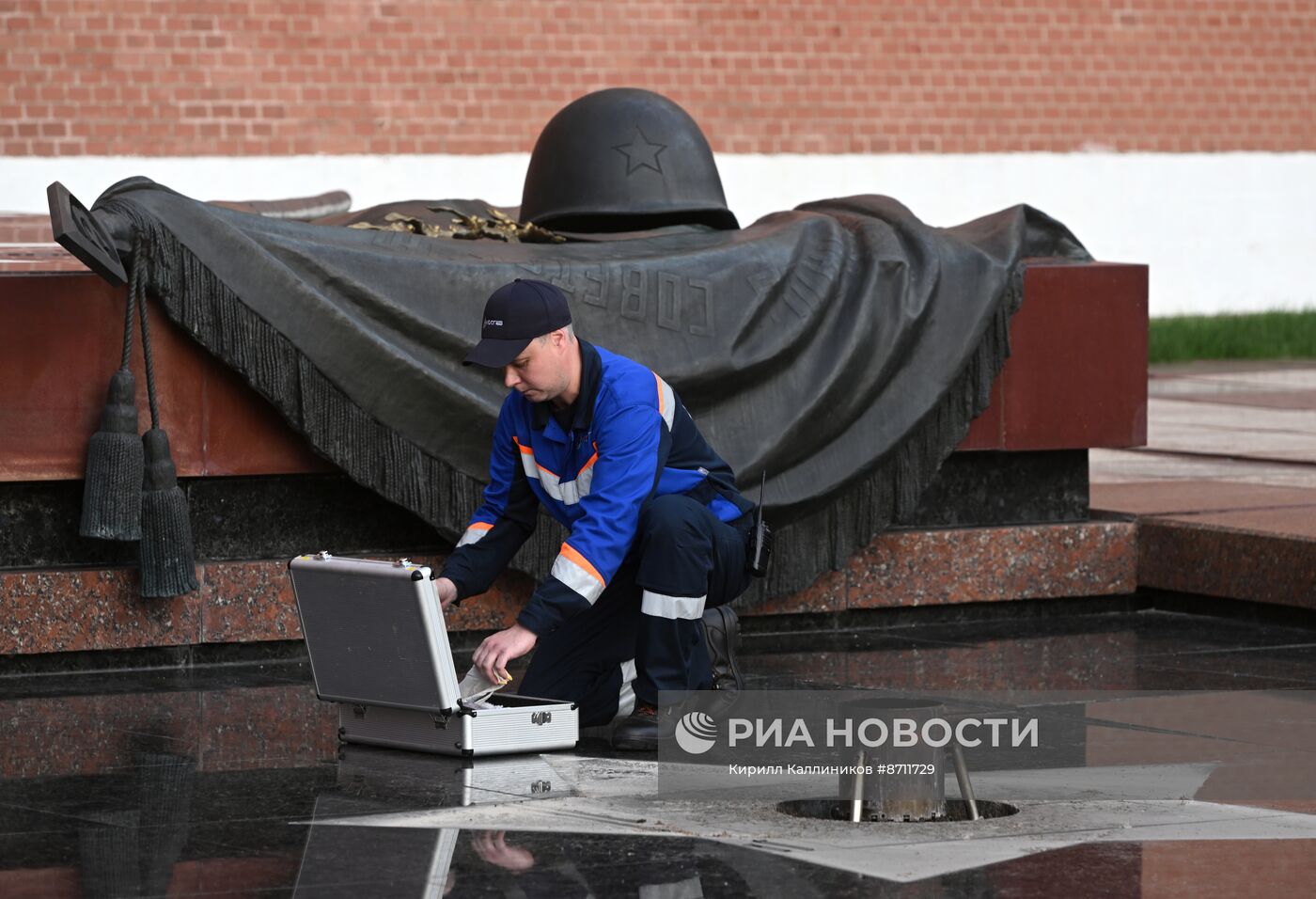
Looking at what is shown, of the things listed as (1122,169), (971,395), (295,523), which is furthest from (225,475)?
(1122,169)

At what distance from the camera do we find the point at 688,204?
6.85 metres

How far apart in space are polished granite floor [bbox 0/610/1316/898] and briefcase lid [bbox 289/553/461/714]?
0.47ft

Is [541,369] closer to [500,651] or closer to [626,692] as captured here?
[500,651]

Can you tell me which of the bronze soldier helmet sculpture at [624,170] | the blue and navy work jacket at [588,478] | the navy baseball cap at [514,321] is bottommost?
the blue and navy work jacket at [588,478]

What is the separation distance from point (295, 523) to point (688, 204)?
5.67 ft

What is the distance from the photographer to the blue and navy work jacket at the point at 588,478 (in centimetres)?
454

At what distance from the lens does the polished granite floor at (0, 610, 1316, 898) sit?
338cm

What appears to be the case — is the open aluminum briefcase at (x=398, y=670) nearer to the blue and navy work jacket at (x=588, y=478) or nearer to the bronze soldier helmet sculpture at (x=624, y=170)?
the blue and navy work jacket at (x=588, y=478)

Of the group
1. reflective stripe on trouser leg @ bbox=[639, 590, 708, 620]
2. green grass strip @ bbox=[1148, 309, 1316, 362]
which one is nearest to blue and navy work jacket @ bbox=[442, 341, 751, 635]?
reflective stripe on trouser leg @ bbox=[639, 590, 708, 620]

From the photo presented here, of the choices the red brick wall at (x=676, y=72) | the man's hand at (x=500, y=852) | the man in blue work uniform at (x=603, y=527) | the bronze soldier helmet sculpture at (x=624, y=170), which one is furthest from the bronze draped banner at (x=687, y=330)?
the red brick wall at (x=676, y=72)

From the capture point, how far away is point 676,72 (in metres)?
14.7

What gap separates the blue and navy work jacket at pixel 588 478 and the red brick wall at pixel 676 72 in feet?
29.5

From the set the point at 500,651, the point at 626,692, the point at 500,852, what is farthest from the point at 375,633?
the point at 500,852

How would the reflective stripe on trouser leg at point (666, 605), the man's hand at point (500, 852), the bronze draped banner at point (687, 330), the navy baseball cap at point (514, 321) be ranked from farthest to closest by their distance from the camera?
the bronze draped banner at point (687, 330) < the reflective stripe on trouser leg at point (666, 605) < the navy baseball cap at point (514, 321) < the man's hand at point (500, 852)
